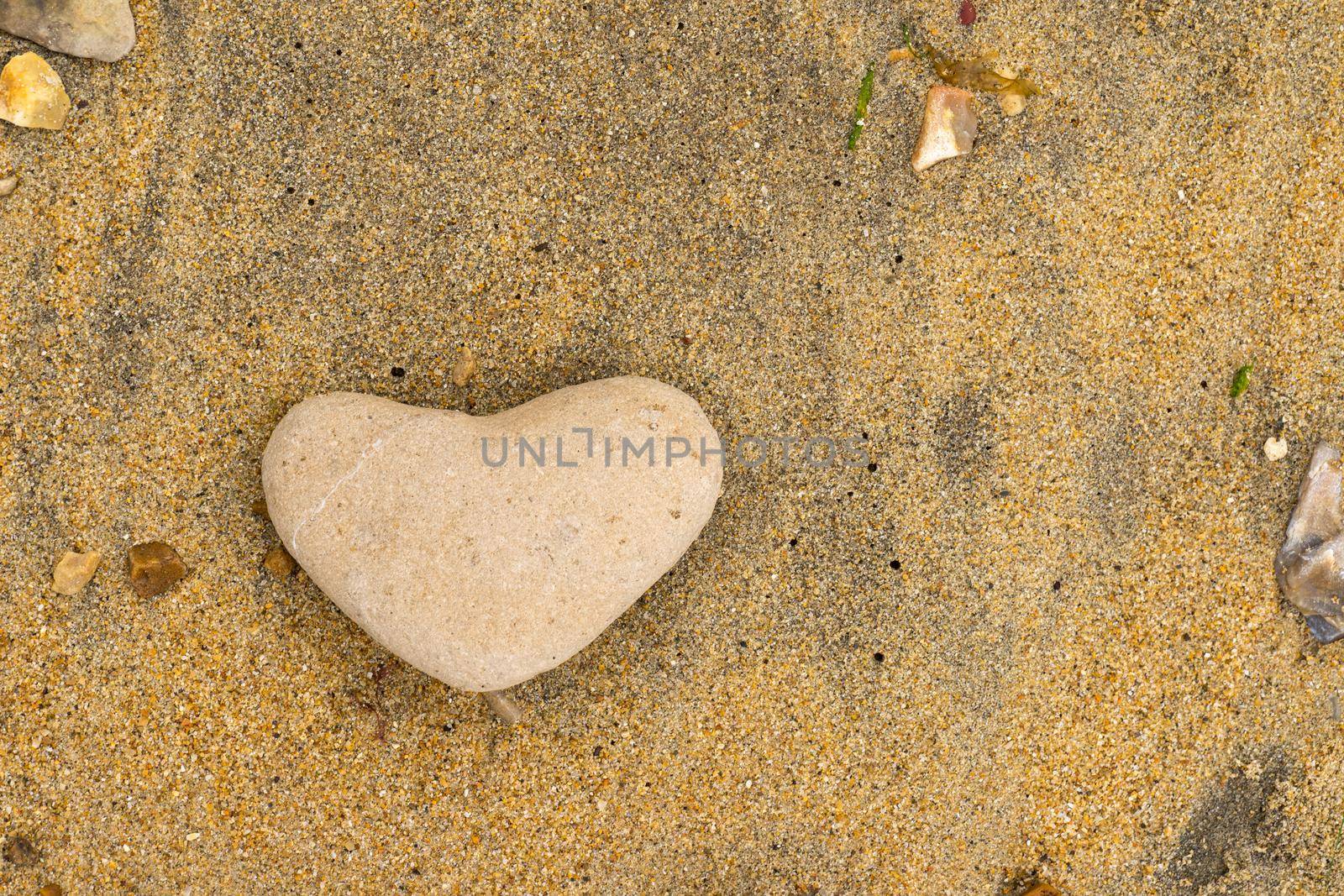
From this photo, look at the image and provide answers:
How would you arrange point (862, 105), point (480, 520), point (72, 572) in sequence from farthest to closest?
point (862, 105) < point (72, 572) < point (480, 520)

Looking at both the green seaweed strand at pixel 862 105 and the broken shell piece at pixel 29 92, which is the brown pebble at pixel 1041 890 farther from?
the broken shell piece at pixel 29 92

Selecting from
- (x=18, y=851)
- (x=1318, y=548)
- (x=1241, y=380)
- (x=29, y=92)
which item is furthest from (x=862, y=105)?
(x=18, y=851)

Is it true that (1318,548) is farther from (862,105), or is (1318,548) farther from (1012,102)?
(862,105)

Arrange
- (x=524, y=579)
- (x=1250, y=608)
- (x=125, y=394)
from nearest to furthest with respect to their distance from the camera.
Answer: (x=524, y=579)
(x=125, y=394)
(x=1250, y=608)

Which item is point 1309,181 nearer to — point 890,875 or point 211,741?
point 890,875

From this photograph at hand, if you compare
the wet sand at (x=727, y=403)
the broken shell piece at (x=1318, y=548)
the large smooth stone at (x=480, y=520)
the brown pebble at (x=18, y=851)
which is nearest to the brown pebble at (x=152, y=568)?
the wet sand at (x=727, y=403)

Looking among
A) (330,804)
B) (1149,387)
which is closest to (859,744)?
(1149,387)
